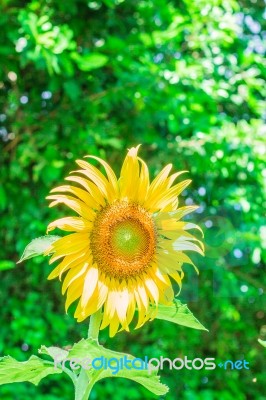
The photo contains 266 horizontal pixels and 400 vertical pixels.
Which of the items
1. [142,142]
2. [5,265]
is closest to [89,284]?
[5,265]

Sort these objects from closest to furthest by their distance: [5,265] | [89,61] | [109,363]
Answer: [109,363] < [5,265] < [89,61]

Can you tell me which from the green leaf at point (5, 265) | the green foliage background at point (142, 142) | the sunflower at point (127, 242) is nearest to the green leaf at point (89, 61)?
the green foliage background at point (142, 142)

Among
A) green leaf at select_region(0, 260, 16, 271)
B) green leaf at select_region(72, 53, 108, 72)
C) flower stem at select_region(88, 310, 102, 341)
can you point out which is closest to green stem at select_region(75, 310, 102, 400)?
flower stem at select_region(88, 310, 102, 341)

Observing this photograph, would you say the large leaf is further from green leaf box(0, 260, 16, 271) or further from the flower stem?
green leaf box(0, 260, 16, 271)

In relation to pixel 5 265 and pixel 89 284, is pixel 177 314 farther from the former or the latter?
pixel 5 265

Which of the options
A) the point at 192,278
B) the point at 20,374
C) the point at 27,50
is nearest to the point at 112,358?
the point at 20,374

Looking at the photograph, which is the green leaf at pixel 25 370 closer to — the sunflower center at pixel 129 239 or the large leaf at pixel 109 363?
the large leaf at pixel 109 363
